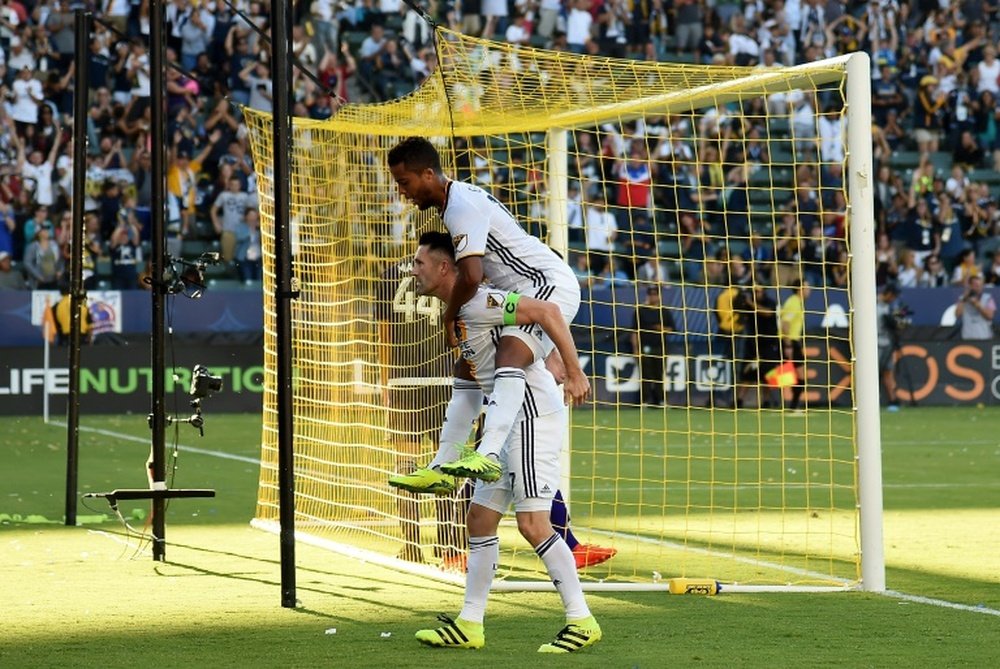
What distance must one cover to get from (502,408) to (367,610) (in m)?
1.67

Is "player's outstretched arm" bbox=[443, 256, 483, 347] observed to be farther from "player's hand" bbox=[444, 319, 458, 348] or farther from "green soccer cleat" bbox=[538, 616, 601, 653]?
"green soccer cleat" bbox=[538, 616, 601, 653]

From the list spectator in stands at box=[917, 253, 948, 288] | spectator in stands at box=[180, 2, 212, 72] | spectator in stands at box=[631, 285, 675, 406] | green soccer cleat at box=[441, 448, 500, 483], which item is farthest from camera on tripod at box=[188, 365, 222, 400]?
spectator in stands at box=[917, 253, 948, 288]

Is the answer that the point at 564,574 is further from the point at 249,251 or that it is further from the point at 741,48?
the point at 741,48

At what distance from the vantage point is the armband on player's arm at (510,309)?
7.21 m

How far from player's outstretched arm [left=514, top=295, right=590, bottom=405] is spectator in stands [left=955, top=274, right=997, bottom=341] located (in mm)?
20182

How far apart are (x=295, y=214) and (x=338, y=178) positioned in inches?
31.6

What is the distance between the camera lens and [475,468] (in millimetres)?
6832

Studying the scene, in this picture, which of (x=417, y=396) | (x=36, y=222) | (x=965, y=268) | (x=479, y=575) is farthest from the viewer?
(x=965, y=268)

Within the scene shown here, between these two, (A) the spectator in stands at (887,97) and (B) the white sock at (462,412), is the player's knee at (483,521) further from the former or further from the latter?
(A) the spectator in stands at (887,97)

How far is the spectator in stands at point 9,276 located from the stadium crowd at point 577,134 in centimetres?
4

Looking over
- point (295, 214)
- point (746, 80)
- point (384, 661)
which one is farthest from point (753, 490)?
point (384, 661)

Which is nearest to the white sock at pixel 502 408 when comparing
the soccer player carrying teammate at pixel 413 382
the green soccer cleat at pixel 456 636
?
the green soccer cleat at pixel 456 636

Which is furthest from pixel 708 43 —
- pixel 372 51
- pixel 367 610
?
pixel 367 610

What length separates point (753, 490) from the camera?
47.6 ft
